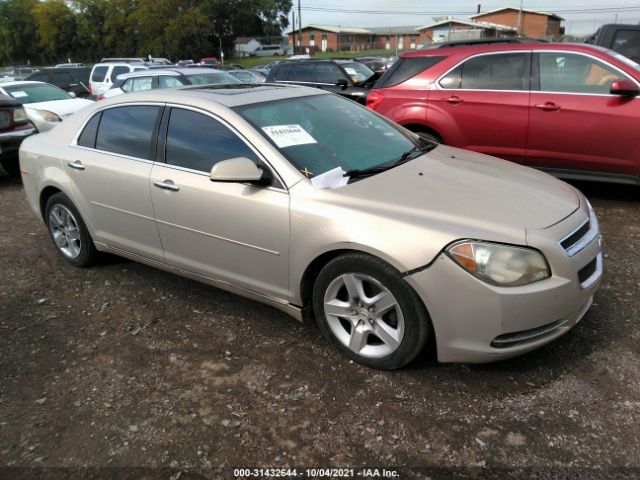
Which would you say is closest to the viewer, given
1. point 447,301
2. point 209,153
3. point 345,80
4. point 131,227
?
point 447,301

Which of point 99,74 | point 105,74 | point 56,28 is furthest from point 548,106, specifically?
point 56,28

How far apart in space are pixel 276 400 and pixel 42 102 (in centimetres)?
989

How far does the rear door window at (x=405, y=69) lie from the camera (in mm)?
6338

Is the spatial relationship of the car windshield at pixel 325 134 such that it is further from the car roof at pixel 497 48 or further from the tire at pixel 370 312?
the car roof at pixel 497 48

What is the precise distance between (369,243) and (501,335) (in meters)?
0.79

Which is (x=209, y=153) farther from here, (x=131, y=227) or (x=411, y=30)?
(x=411, y=30)

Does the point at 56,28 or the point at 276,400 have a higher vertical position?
the point at 56,28

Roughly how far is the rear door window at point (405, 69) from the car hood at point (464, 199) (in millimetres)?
3298

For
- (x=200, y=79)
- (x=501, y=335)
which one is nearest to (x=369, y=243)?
(x=501, y=335)

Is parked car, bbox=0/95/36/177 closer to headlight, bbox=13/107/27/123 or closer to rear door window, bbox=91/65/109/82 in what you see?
headlight, bbox=13/107/27/123

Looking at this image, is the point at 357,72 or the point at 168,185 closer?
the point at 168,185

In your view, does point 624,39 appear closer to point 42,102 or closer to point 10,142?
point 10,142

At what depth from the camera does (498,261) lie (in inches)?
97.6

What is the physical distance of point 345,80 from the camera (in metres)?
10.3
